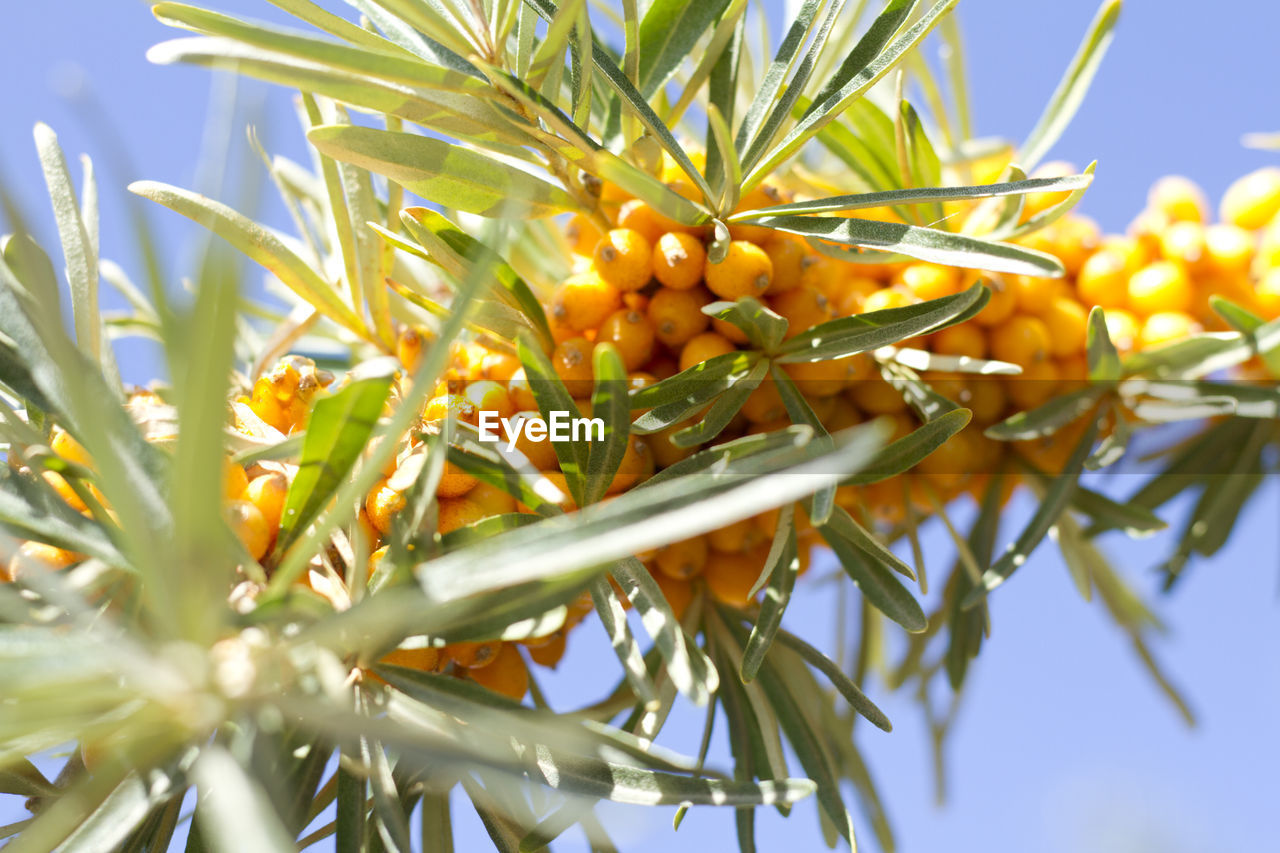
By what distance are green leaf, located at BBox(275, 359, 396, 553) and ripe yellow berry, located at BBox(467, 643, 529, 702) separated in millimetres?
230

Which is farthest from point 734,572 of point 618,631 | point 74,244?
point 74,244

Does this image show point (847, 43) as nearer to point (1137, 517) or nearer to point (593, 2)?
point (593, 2)

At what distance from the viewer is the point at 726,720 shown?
914mm

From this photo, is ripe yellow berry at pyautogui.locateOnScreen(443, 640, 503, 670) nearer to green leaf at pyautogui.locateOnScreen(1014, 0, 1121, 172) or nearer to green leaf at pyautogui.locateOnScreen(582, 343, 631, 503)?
green leaf at pyautogui.locateOnScreen(582, 343, 631, 503)

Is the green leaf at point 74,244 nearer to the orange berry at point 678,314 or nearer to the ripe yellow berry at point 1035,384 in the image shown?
the orange berry at point 678,314

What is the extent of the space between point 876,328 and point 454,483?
1.16ft

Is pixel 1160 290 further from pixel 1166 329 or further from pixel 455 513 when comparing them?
pixel 455 513

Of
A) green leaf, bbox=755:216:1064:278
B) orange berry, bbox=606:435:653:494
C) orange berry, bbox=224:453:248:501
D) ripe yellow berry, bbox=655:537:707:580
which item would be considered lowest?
ripe yellow berry, bbox=655:537:707:580

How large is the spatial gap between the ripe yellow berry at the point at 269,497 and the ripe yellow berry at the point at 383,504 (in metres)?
0.06

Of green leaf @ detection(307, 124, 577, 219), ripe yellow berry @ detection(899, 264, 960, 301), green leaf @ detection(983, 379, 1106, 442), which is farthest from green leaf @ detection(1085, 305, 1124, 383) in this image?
green leaf @ detection(307, 124, 577, 219)

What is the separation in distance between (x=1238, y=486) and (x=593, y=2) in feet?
3.03

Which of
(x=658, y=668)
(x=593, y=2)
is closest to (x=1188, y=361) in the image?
(x=658, y=668)

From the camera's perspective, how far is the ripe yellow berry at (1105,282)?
1058 millimetres

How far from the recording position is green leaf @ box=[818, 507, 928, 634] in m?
0.79
